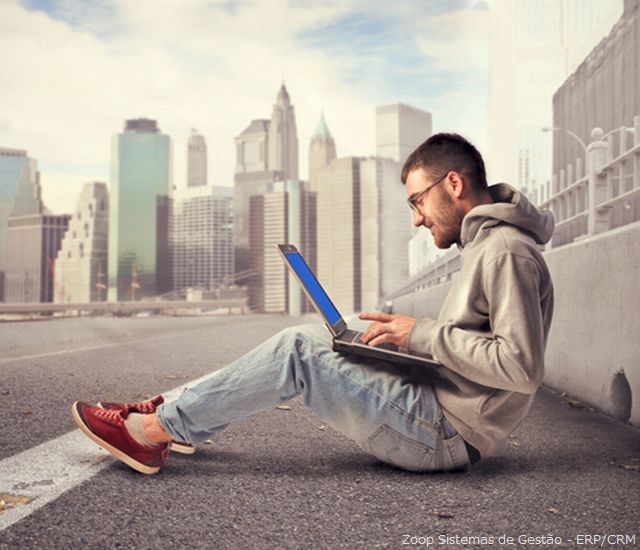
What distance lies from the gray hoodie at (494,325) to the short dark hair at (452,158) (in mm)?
96

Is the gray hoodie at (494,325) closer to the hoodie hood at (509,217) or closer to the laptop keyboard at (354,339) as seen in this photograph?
the hoodie hood at (509,217)

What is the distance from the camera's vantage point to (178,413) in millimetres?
3129

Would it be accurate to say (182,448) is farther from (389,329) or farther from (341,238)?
(341,238)

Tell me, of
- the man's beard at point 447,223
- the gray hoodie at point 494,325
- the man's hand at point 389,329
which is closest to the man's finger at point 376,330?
the man's hand at point 389,329

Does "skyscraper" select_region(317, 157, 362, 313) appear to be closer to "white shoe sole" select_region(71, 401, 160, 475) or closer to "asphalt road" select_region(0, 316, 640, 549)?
"asphalt road" select_region(0, 316, 640, 549)

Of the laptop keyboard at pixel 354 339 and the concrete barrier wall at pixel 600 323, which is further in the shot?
the concrete barrier wall at pixel 600 323

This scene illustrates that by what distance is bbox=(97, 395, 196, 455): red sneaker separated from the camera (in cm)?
328

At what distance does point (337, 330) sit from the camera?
10.0ft

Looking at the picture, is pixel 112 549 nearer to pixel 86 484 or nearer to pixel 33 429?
A: pixel 86 484

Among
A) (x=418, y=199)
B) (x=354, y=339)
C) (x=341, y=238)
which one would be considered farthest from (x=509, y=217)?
(x=341, y=238)

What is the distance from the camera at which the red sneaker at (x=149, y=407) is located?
3.28 meters

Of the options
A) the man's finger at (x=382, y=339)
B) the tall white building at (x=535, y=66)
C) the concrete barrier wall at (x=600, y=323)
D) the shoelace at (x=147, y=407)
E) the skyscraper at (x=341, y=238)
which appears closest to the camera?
the man's finger at (x=382, y=339)

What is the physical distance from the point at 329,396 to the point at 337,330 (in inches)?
12.0

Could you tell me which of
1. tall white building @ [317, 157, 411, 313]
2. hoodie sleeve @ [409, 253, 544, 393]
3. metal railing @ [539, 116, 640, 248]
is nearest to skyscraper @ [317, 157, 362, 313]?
tall white building @ [317, 157, 411, 313]
